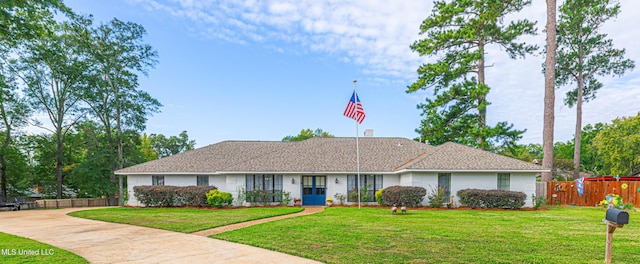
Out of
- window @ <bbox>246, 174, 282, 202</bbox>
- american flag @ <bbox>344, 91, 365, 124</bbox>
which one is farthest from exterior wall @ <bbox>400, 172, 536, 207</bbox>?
window @ <bbox>246, 174, 282, 202</bbox>

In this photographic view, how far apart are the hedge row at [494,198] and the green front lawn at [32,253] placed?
15116 millimetres

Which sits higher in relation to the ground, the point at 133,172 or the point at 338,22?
the point at 338,22

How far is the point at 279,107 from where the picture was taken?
91.1 ft

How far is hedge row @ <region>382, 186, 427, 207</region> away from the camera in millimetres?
15836

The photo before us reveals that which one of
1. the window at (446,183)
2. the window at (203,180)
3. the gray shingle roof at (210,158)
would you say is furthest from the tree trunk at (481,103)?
the window at (203,180)

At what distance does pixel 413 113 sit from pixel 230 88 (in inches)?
557

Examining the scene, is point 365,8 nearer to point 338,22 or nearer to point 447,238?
point 338,22

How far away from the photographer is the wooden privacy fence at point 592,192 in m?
16.9

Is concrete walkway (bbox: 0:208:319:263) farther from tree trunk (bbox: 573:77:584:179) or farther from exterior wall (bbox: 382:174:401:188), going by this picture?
tree trunk (bbox: 573:77:584:179)

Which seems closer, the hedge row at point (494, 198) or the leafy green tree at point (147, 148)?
the hedge row at point (494, 198)

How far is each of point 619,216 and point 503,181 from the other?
41.1 feet

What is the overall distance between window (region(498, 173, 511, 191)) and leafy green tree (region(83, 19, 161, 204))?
80.1 ft

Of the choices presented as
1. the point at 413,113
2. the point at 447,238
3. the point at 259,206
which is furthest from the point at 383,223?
the point at 413,113

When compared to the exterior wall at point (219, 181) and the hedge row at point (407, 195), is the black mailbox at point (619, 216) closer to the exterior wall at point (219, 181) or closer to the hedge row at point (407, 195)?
the hedge row at point (407, 195)
